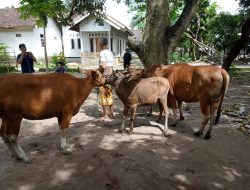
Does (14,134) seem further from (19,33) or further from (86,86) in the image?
(19,33)

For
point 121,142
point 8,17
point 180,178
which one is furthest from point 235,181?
point 8,17

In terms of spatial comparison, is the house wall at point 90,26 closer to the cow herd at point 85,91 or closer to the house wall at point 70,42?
the house wall at point 70,42

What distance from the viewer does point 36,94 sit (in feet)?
16.3

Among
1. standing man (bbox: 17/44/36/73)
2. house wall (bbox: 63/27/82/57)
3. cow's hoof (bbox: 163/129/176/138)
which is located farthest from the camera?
house wall (bbox: 63/27/82/57)

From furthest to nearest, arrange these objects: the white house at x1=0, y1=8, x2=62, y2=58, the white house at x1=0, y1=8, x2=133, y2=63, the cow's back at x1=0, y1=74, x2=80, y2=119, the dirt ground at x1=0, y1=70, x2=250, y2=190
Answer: the white house at x1=0, y1=8, x2=62, y2=58, the white house at x1=0, y1=8, x2=133, y2=63, the cow's back at x1=0, y1=74, x2=80, y2=119, the dirt ground at x1=0, y1=70, x2=250, y2=190

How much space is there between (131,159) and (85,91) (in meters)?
1.50

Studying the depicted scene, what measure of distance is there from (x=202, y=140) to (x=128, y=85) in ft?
6.32

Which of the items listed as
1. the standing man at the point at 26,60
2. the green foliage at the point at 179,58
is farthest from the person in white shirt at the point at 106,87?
the green foliage at the point at 179,58

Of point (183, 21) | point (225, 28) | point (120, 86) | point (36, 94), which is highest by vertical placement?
point (225, 28)

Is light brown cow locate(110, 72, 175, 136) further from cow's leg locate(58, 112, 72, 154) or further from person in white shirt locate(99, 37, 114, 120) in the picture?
cow's leg locate(58, 112, 72, 154)

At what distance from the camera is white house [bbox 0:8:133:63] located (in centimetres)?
3183

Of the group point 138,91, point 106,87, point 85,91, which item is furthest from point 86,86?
point 106,87

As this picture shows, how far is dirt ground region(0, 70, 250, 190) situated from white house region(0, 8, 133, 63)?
79.7 feet

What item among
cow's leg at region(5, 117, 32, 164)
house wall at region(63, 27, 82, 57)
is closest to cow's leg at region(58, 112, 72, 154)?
cow's leg at region(5, 117, 32, 164)
